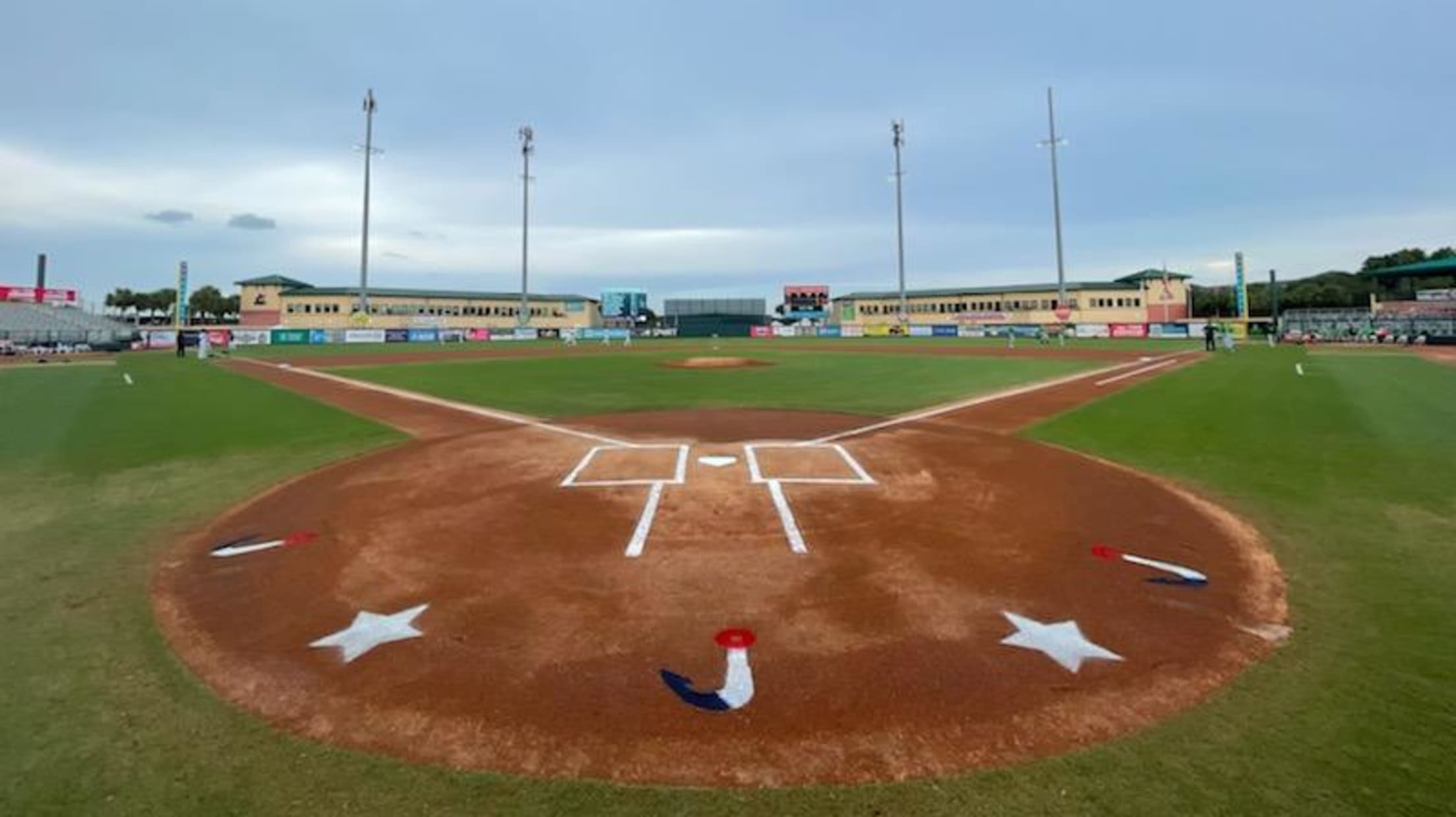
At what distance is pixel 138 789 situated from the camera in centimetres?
359

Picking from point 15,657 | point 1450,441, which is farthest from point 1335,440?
point 15,657

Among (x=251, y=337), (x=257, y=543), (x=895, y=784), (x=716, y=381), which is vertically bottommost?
(x=895, y=784)

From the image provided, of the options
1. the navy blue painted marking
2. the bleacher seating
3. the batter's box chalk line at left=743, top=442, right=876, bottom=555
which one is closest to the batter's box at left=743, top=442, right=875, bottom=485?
Result: the batter's box chalk line at left=743, top=442, right=876, bottom=555

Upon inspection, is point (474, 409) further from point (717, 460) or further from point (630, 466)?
point (717, 460)

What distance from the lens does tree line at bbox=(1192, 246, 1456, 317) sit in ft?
316

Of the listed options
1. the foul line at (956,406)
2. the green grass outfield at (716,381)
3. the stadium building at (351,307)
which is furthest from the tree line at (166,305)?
the foul line at (956,406)

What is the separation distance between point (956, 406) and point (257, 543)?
16.3 meters

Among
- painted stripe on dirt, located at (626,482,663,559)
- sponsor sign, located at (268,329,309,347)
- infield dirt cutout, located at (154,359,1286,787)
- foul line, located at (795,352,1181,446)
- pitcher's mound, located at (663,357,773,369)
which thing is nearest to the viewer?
infield dirt cutout, located at (154,359,1286,787)

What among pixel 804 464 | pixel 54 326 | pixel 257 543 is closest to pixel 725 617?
pixel 804 464

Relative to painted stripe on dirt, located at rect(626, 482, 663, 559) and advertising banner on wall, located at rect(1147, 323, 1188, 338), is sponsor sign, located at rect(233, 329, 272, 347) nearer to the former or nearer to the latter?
painted stripe on dirt, located at rect(626, 482, 663, 559)

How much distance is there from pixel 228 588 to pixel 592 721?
4764 millimetres

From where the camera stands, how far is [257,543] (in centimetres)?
796

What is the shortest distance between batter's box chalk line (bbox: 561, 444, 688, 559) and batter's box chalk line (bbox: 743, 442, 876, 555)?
115 centimetres

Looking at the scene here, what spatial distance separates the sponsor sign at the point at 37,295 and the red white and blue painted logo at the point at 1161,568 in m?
114
